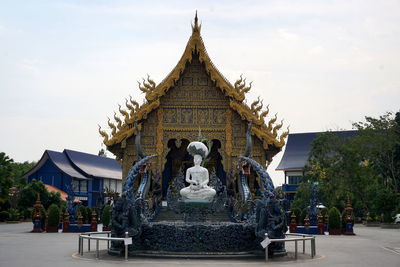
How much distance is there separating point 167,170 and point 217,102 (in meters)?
4.37

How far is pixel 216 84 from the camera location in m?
24.8

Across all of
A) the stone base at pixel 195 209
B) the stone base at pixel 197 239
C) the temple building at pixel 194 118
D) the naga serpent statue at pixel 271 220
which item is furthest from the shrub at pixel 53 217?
the naga serpent statue at pixel 271 220

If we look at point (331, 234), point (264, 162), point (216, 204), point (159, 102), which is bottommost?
point (331, 234)

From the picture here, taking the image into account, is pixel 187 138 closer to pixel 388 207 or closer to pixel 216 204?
pixel 216 204

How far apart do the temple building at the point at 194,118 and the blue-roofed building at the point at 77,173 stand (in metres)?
23.4

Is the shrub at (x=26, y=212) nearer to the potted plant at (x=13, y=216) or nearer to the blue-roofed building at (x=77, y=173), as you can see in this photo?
the potted plant at (x=13, y=216)

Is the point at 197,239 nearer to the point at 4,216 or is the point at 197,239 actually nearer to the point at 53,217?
the point at 53,217

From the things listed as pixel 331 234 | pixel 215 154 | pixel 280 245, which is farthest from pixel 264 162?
pixel 280 245

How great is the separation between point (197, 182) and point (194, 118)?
7475 mm

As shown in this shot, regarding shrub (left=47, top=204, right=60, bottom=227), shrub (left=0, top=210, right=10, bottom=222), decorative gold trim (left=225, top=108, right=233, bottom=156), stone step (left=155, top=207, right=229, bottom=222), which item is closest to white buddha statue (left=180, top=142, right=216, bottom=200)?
stone step (left=155, top=207, right=229, bottom=222)

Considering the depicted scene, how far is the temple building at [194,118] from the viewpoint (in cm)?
2441

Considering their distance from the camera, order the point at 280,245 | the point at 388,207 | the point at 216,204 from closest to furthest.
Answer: the point at 280,245 → the point at 216,204 → the point at 388,207

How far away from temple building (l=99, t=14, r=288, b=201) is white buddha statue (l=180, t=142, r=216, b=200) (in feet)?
20.5

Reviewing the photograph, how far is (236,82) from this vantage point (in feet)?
81.1
